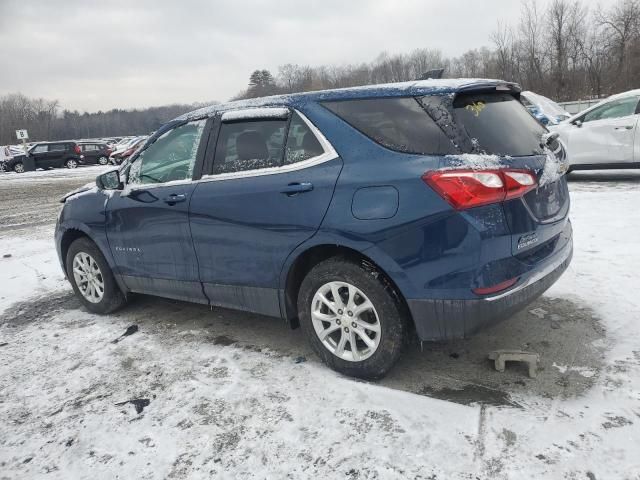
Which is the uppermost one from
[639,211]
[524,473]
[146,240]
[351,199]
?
[351,199]

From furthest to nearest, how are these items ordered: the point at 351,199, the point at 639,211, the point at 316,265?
the point at 639,211, the point at 316,265, the point at 351,199

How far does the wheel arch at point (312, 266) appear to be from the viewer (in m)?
2.96

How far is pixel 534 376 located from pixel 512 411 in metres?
0.43

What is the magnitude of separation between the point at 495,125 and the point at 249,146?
1.59 meters

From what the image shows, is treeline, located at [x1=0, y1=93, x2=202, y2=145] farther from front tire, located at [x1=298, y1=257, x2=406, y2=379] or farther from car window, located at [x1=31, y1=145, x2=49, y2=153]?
front tire, located at [x1=298, y1=257, x2=406, y2=379]

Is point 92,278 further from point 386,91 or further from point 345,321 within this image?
point 386,91

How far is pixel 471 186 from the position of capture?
263 centimetres

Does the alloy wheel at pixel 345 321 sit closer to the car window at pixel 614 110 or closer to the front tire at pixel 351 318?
the front tire at pixel 351 318

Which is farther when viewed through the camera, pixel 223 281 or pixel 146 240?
pixel 146 240

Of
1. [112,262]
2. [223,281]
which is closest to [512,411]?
[223,281]

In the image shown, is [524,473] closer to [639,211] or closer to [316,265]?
[316,265]

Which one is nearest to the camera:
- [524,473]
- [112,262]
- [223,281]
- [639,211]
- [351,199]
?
[524,473]

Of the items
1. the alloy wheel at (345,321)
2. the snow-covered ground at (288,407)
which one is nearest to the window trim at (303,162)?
the alloy wheel at (345,321)

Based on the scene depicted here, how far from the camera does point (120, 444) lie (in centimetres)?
276
